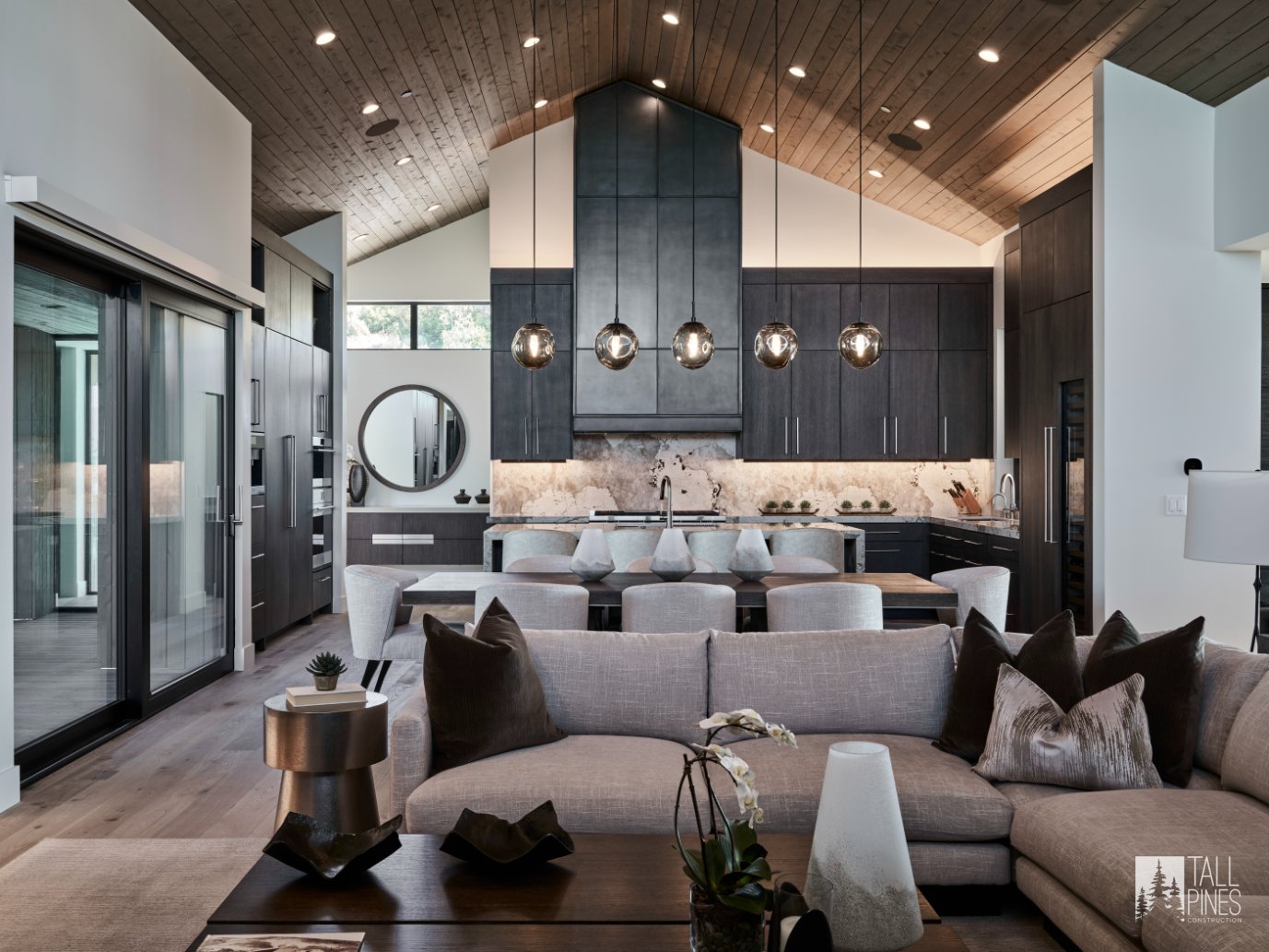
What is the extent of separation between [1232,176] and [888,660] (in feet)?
11.7

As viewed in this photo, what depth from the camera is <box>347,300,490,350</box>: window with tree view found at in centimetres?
1052

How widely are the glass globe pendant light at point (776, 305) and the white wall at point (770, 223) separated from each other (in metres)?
0.06

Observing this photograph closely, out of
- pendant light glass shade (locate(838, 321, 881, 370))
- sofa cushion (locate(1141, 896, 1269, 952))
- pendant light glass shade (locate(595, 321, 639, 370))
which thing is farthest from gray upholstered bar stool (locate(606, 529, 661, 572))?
sofa cushion (locate(1141, 896, 1269, 952))

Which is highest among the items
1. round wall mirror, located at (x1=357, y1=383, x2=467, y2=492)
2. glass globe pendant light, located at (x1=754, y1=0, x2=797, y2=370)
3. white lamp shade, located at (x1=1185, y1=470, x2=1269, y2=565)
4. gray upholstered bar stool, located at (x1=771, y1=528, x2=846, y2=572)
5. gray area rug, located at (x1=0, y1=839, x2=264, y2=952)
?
glass globe pendant light, located at (x1=754, y1=0, x2=797, y2=370)

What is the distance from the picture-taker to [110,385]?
482 cm

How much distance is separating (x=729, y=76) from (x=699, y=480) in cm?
334

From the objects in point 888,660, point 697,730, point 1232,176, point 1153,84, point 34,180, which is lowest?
point 697,730

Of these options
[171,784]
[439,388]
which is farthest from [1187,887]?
[439,388]

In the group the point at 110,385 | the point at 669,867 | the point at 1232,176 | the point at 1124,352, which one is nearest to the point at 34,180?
the point at 110,385

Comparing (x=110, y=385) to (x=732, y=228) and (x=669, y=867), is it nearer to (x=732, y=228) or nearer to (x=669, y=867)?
(x=669, y=867)

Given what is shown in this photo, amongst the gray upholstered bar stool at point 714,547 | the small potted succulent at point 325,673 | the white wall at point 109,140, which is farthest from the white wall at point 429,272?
the small potted succulent at point 325,673

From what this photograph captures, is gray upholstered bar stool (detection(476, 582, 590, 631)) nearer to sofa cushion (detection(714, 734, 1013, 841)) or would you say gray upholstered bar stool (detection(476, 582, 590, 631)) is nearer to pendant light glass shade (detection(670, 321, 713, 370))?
sofa cushion (detection(714, 734, 1013, 841))

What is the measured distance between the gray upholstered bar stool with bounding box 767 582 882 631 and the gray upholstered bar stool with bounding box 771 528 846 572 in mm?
1913

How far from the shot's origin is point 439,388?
10.6 m
